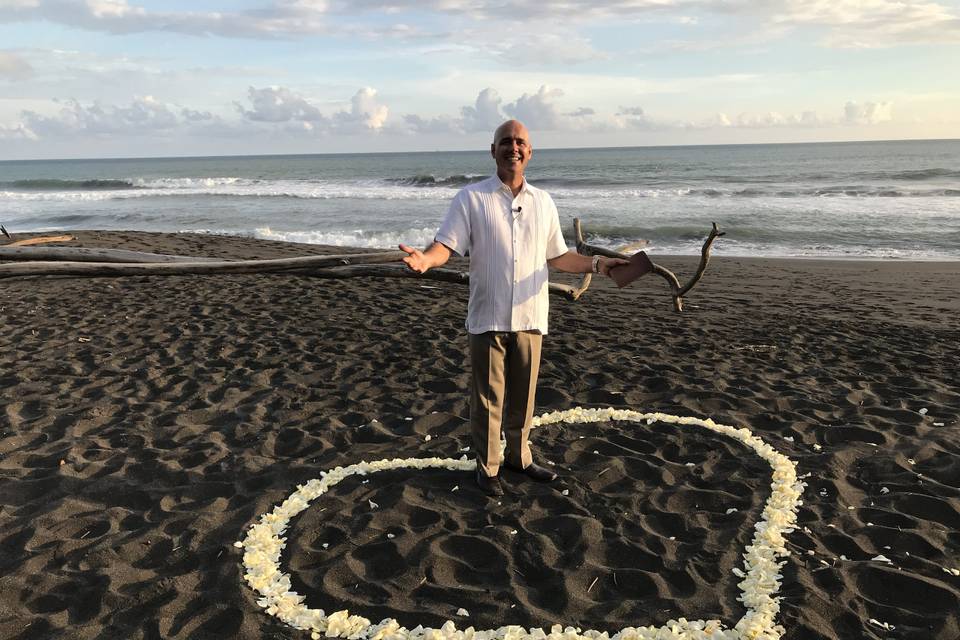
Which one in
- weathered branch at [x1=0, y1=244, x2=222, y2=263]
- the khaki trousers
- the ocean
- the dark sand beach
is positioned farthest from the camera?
the ocean

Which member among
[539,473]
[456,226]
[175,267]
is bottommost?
[539,473]

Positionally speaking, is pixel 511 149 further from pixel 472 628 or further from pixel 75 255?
pixel 75 255

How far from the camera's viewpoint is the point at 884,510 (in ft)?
13.1

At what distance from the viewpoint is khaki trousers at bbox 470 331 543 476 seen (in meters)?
3.94

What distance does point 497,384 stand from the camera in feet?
13.2

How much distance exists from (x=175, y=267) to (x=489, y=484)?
12.2 ft

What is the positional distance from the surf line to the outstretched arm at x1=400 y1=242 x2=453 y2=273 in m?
1.69

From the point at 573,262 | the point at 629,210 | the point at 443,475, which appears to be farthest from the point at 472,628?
the point at 629,210

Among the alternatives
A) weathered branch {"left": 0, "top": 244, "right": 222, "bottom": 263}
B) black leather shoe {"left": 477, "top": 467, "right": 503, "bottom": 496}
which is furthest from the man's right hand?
weathered branch {"left": 0, "top": 244, "right": 222, "bottom": 263}

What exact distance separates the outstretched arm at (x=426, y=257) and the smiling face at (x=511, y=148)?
54 centimetres

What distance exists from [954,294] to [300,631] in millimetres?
13366

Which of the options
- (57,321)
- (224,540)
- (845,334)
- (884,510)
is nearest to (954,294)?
(845,334)

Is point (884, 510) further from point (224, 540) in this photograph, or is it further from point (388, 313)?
point (388, 313)

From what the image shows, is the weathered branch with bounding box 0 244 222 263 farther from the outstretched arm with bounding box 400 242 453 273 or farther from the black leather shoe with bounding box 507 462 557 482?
the black leather shoe with bounding box 507 462 557 482
